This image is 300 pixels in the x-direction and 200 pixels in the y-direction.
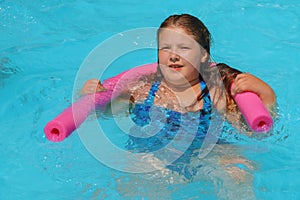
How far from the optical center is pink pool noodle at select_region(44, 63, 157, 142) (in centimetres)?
279

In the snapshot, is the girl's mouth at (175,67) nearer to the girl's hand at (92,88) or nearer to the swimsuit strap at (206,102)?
the swimsuit strap at (206,102)

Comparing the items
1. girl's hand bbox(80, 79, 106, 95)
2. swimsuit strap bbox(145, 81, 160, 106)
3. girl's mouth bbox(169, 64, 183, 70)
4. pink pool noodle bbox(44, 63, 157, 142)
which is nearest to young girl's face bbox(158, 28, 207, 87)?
girl's mouth bbox(169, 64, 183, 70)

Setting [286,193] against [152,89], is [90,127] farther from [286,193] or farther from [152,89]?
[286,193]

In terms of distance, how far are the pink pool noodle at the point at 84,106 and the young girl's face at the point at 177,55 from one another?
10.0 inches

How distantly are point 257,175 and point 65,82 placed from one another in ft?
5.92

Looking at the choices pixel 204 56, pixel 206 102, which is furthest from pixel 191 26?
pixel 206 102

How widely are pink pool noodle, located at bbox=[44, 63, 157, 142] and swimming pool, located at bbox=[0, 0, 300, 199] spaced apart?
515 mm

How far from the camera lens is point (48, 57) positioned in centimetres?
489

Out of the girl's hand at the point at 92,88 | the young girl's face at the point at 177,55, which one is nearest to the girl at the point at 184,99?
the young girl's face at the point at 177,55

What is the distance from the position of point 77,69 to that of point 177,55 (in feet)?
5.52

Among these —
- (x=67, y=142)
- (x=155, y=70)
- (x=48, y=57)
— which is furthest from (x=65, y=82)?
(x=155, y=70)

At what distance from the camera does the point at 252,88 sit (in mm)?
3186

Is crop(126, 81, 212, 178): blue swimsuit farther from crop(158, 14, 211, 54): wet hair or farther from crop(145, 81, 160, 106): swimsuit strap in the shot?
crop(158, 14, 211, 54): wet hair

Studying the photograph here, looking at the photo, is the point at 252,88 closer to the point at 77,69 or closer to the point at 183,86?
the point at 183,86
